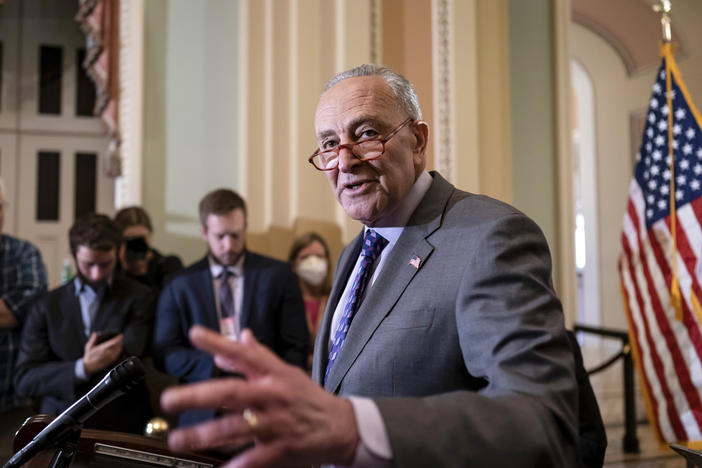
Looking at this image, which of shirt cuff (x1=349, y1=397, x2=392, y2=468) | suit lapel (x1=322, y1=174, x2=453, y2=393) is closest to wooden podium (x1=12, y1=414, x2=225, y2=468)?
suit lapel (x1=322, y1=174, x2=453, y2=393)

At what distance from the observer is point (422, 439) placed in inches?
29.9

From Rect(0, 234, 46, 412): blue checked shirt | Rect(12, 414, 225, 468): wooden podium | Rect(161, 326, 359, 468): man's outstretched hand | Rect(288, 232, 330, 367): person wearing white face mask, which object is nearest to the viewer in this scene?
Rect(161, 326, 359, 468): man's outstretched hand

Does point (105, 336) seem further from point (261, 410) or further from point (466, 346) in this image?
point (261, 410)

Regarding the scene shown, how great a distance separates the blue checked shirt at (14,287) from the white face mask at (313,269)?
1.41 meters

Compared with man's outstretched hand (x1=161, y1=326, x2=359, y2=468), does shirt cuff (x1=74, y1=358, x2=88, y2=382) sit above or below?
below

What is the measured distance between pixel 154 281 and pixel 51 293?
0.75m

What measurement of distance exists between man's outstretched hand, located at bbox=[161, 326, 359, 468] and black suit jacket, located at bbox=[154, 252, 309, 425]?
2.23m

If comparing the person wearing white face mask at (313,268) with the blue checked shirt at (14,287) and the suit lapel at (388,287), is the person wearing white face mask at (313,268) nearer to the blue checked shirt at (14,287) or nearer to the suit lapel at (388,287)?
the blue checked shirt at (14,287)

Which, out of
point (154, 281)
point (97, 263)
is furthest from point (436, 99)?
point (97, 263)

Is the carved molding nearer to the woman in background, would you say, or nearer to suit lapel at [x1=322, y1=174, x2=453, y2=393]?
the woman in background

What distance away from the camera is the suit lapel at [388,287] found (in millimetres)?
1137

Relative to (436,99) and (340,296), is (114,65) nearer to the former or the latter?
(436,99)

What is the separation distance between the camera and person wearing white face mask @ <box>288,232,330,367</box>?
372 centimetres

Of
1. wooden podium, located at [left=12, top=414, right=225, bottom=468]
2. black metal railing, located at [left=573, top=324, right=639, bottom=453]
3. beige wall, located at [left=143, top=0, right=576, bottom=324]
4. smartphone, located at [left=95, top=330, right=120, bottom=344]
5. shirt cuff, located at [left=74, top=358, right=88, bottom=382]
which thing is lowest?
black metal railing, located at [left=573, top=324, right=639, bottom=453]
